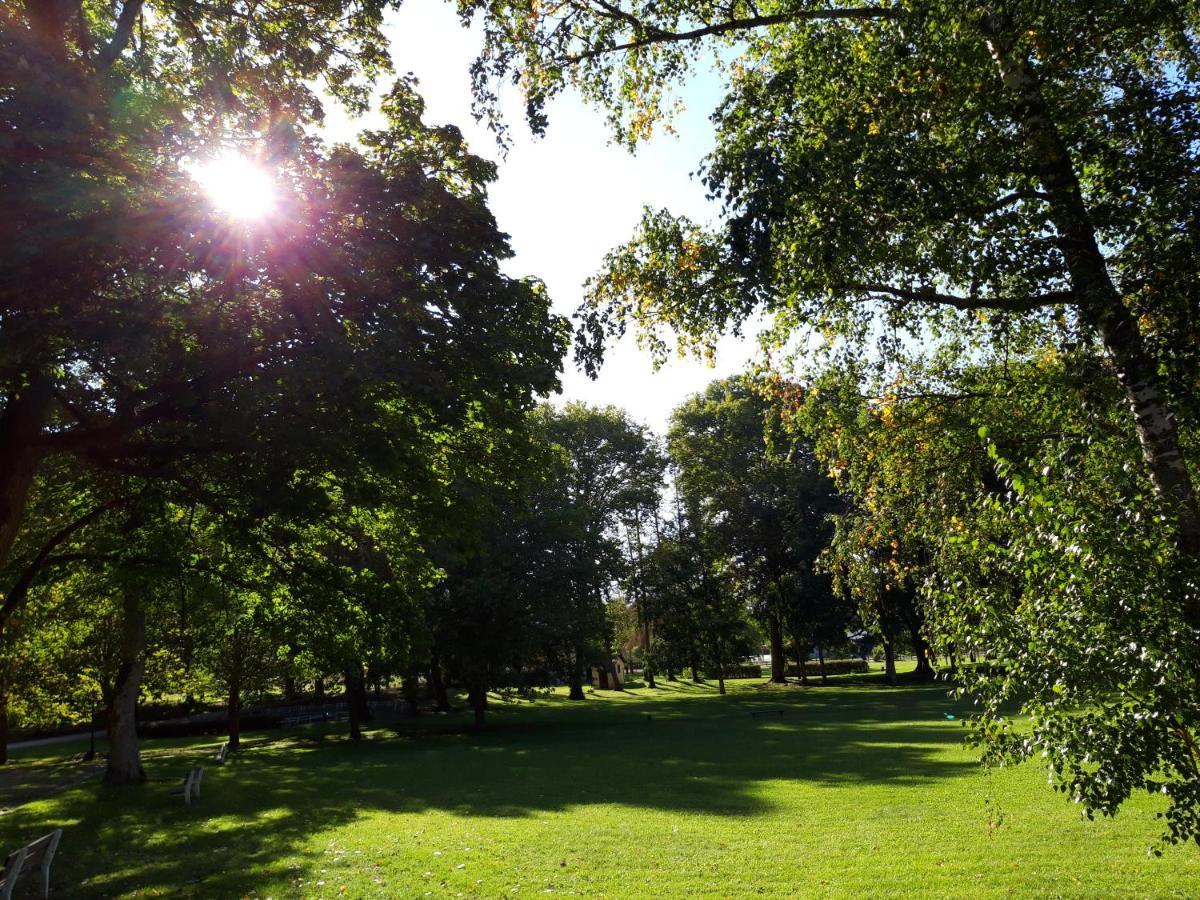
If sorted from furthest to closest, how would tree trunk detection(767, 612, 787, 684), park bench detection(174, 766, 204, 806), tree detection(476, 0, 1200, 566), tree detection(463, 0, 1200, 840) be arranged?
tree trunk detection(767, 612, 787, 684)
park bench detection(174, 766, 204, 806)
tree detection(476, 0, 1200, 566)
tree detection(463, 0, 1200, 840)

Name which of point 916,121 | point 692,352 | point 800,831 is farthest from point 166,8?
point 800,831

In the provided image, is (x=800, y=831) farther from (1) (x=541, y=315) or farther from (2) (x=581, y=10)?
(2) (x=581, y=10)

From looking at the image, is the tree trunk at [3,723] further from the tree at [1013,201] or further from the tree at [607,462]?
the tree at [607,462]

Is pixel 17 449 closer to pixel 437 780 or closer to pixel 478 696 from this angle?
pixel 437 780

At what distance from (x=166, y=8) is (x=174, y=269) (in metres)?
5.51

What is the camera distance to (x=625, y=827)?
1162 centimetres

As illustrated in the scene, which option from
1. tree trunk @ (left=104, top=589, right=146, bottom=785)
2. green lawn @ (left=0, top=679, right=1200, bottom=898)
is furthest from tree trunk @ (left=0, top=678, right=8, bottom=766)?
tree trunk @ (left=104, top=589, right=146, bottom=785)

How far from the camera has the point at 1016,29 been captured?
715 centimetres

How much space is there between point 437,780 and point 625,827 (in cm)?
824

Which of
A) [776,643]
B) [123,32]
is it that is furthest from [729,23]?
[776,643]

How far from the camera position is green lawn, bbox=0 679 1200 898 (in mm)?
8445

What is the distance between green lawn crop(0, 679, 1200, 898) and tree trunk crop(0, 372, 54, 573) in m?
4.85

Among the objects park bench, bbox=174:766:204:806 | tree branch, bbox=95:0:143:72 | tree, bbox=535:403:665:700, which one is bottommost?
park bench, bbox=174:766:204:806

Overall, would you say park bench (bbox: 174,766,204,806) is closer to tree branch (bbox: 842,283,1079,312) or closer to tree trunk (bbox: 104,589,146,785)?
tree trunk (bbox: 104,589,146,785)
